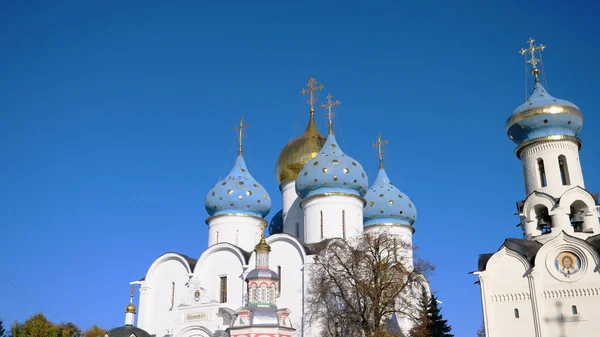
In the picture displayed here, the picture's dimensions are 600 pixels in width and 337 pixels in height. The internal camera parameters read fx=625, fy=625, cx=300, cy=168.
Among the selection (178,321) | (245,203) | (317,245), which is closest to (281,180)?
(245,203)

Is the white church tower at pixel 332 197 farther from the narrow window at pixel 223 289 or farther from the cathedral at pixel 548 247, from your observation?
A: the cathedral at pixel 548 247

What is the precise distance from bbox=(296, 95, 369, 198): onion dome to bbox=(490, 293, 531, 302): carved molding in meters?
7.25

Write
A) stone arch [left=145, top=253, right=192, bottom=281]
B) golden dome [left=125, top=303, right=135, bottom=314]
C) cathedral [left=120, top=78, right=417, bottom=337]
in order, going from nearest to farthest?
cathedral [left=120, top=78, right=417, bottom=337] < golden dome [left=125, top=303, right=135, bottom=314] < stone arch [left=145, top=253, right=192, bottom=281]

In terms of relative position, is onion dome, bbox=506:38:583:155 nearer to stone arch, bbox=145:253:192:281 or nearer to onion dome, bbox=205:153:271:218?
onion dome, bbox=205:153:271:218

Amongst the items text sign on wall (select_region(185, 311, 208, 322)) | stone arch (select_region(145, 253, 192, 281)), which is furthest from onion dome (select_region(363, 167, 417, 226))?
text sign on wall (select_region(185, 311, 208, 322))

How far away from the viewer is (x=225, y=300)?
939 inches

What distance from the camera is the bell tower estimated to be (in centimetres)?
2075

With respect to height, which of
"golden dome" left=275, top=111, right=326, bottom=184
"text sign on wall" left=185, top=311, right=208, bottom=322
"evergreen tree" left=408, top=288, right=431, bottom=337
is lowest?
"evergreen tree" left=408, top=288, right=431, bottom=337

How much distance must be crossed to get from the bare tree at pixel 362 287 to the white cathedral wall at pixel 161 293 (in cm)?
619

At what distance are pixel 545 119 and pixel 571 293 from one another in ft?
20.7

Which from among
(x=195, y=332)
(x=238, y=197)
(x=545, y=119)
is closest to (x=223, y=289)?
(x=195, y=332)

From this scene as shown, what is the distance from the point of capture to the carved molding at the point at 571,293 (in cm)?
1875

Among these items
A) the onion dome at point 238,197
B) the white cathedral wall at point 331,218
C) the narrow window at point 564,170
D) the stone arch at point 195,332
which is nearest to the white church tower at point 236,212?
the onion dome at point 238,197

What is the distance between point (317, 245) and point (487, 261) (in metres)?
6.41
